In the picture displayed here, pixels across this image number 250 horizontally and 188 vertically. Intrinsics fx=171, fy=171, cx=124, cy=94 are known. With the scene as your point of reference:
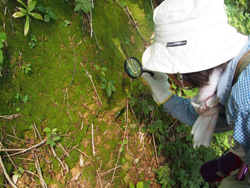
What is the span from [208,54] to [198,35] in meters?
0.19

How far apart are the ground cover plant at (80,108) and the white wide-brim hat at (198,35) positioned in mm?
1230

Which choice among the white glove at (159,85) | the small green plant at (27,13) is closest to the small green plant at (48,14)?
the small green plant at (27,13)

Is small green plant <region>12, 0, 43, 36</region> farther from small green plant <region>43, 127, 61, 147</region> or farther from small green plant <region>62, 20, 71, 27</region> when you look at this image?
small green plant <region>43, 127, 61, 147</region>

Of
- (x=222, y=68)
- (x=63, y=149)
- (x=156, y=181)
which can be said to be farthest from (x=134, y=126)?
(x=222, y=68)

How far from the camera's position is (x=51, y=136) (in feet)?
7.03

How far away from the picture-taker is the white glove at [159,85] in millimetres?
2525

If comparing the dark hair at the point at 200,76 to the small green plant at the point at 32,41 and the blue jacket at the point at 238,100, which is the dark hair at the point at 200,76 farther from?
the small green plant at the point at 32,41

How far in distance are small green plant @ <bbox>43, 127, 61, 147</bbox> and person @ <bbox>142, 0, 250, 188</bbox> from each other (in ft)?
4.67

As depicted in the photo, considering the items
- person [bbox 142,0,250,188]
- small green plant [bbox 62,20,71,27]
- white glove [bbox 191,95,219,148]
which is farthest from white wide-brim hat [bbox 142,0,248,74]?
small green plant [bbox 62,20,71,27]

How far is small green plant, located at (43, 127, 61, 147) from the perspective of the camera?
2.09 m

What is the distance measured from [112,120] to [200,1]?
1.90 m

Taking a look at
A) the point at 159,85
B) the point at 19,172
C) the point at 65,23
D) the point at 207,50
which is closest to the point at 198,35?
the point at 207,50

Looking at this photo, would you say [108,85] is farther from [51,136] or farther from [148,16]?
[148,16]

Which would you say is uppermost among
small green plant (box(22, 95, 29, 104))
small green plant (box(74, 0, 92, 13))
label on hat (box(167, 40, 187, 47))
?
small green plant (box(74, 0, 92, 13))
